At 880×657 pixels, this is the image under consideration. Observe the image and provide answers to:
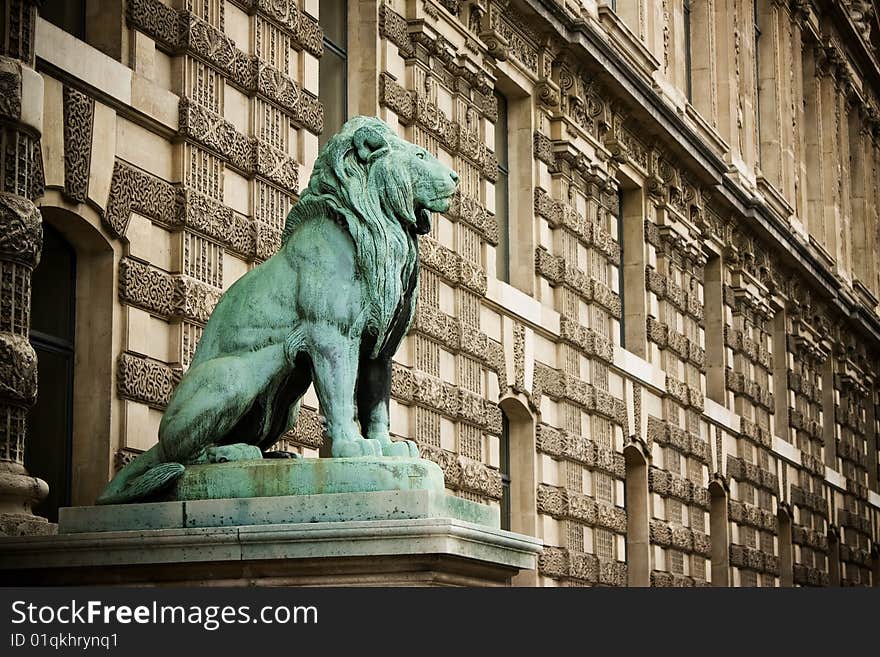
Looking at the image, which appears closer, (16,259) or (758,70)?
(16,259)

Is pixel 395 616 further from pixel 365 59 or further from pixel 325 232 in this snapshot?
pixel 365 59

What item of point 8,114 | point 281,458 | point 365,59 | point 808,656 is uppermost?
point 365,59

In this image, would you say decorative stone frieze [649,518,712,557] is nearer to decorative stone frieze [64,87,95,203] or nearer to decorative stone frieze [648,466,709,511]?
decorative stone frieze [648,466,709,511]

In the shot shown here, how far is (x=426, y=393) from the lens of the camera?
57.6ft

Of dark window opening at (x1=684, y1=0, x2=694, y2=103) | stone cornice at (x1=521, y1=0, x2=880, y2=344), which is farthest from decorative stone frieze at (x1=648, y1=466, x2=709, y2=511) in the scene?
dark window opening at (x1=684, y1=0, x2=694, y2=103)

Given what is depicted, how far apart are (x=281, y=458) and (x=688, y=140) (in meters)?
19.9

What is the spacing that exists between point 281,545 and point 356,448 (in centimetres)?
72

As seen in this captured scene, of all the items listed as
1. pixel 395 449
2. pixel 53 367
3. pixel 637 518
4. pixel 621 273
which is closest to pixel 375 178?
pixel 395 449

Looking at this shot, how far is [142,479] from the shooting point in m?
8.59

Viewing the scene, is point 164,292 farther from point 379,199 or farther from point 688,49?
point 688,49

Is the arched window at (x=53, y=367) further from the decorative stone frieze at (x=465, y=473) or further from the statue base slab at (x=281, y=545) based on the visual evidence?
the decorative stone frieze at (x=465, y=473)

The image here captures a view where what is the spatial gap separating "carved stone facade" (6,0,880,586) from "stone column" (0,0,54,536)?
2cm

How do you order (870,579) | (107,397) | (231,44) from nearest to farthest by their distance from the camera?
1. (107,397)
2. (231,44)
3. (870,579)

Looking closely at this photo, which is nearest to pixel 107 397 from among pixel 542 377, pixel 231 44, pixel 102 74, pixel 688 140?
pixel 102 74
